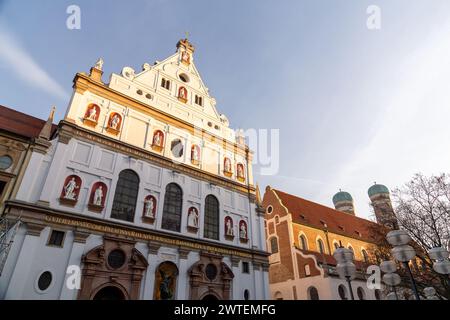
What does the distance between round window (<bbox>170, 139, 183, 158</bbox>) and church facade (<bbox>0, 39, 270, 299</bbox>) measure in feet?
0.26

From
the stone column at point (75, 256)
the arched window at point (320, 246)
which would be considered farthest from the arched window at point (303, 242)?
the stone column at point (75, 256)

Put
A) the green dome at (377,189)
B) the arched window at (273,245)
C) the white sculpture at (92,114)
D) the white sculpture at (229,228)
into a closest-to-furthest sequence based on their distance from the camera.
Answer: the white sculpture at (92,114), the white sculpture at (229,228), the arched window at (273,245), the green dome at (377,189)

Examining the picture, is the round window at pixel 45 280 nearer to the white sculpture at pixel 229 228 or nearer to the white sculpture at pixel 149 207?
the white sculpture at pixel 149 207

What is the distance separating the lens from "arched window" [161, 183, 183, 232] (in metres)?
17.4

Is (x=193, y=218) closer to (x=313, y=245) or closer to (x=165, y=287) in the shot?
(x=165, y=287)

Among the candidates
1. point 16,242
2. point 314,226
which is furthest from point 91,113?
point 314,226

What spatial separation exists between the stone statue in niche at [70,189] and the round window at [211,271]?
29.4 ft

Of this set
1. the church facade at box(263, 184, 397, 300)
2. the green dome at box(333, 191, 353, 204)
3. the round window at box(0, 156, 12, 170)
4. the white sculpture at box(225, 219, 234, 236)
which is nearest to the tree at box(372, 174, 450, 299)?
the church facade at box(263, 184, 397, 300)

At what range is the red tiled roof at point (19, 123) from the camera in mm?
15562

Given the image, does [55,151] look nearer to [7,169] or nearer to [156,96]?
[7,169]

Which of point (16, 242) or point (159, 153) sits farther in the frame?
point (159, 153)
